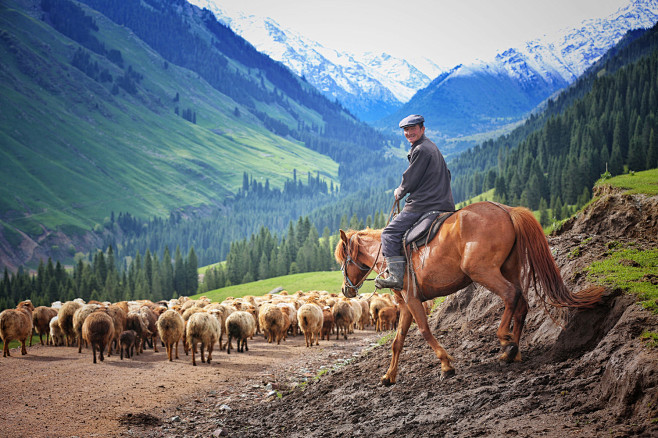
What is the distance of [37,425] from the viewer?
40.7 feet

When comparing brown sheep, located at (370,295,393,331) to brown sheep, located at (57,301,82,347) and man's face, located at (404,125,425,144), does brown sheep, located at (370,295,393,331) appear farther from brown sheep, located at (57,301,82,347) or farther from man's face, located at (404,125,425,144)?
man's face, located at (404,125,425,144)

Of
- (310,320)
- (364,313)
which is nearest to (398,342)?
(310,320)

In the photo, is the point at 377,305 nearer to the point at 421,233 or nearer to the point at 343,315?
the point at 343,315

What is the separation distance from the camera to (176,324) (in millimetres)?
23578

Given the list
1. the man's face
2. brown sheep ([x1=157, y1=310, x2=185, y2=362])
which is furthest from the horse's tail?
brown sheep ([x1=157, y1=310, x2=185, y2=362])

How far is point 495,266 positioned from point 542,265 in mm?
793

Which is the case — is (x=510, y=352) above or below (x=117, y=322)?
below

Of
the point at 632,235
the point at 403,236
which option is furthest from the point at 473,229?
the point at 632,235

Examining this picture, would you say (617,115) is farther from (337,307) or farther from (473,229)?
(473,229)

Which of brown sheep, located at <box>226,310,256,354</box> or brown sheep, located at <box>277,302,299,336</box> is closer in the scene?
brown sheep, located at <box>226,310,256,354</box>

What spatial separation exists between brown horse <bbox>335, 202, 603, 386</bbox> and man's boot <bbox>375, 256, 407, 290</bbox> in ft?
0.57

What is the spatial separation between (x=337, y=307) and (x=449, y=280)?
23.0 metres

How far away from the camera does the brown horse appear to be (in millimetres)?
8734

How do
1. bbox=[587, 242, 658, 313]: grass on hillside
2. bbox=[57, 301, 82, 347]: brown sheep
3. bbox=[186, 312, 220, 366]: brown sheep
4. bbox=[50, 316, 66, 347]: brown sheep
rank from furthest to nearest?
bbox=[50, 316, 66, 347]: brown sheep < bbox=[57, 301, 82, 347]: brown sheep < bbox=[186, 312, 220, 366]: brown sheep < bbox=[587, 242, 658, 313]: grass on hillside
